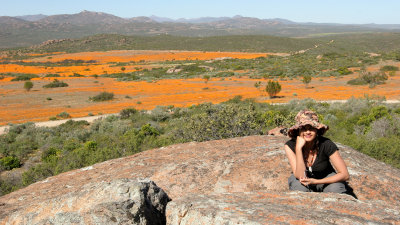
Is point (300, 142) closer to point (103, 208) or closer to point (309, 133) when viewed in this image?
point (309, 133)

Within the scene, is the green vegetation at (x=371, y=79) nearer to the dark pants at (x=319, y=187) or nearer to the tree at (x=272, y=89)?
the tree at (x=272, y=89)

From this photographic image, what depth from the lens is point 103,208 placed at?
2.86m

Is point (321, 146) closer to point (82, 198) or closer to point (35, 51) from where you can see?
point (82, 198)

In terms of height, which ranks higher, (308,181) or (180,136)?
(308,181)

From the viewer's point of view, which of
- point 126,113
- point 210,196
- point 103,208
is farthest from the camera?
point 126,113

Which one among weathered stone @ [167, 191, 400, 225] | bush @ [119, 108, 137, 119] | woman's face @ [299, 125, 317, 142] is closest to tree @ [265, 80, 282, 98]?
bush @ [119, 108, 137, 119]

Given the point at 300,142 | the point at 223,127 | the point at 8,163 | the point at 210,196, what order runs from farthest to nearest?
the point at 8,163
the point at 223,127
the point at 300,142
the point at 210,196

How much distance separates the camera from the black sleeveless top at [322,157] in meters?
3.67

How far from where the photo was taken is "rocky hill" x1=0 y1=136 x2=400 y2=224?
2.68 metres

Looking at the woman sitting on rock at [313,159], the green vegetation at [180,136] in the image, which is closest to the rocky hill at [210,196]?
the woman sitting on rock at [313,159]

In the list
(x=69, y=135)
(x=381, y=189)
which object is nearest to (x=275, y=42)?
(x=69, y=135)

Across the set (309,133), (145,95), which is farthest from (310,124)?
(145,95)

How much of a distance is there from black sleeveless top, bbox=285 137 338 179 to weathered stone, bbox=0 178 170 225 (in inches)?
78.2

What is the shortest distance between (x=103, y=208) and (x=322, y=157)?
2.72 metres
